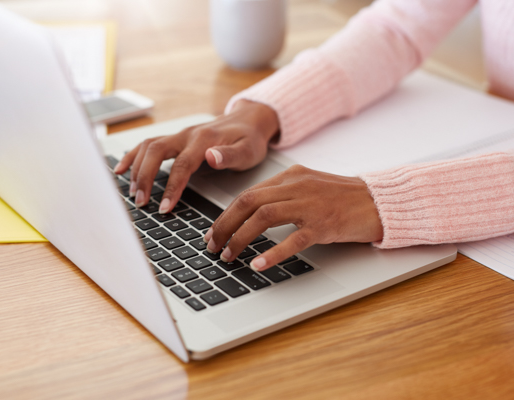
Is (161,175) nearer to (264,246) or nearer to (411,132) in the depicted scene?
(264,246)

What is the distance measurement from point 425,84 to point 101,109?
1.75 feet

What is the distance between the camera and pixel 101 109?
84cm

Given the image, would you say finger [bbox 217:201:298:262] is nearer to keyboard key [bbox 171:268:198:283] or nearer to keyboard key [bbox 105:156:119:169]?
keyboard key [bbox 171:268:198:283]

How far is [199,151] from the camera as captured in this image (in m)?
0.64

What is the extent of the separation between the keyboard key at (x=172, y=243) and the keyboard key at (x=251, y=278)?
70 mm

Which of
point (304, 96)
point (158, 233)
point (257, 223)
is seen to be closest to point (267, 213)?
point (257, 223)

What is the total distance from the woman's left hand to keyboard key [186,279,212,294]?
4 cm

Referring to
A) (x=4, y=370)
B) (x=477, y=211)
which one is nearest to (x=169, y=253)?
(x=4, y=370)

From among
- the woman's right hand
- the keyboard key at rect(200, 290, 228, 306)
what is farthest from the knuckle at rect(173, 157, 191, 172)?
the keyboard key at rect(200, 290, 228, 306)

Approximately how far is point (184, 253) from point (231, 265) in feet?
0.15

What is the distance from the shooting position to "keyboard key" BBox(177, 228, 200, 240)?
0.52 metres

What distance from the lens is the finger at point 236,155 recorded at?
0.62m

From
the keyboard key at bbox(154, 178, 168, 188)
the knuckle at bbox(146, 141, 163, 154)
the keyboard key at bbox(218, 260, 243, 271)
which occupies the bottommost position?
the keyboard key at bbox(218, 260, 243, 271)

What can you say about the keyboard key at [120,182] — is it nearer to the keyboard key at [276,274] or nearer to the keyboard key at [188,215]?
the keyboard key at [188,215]
